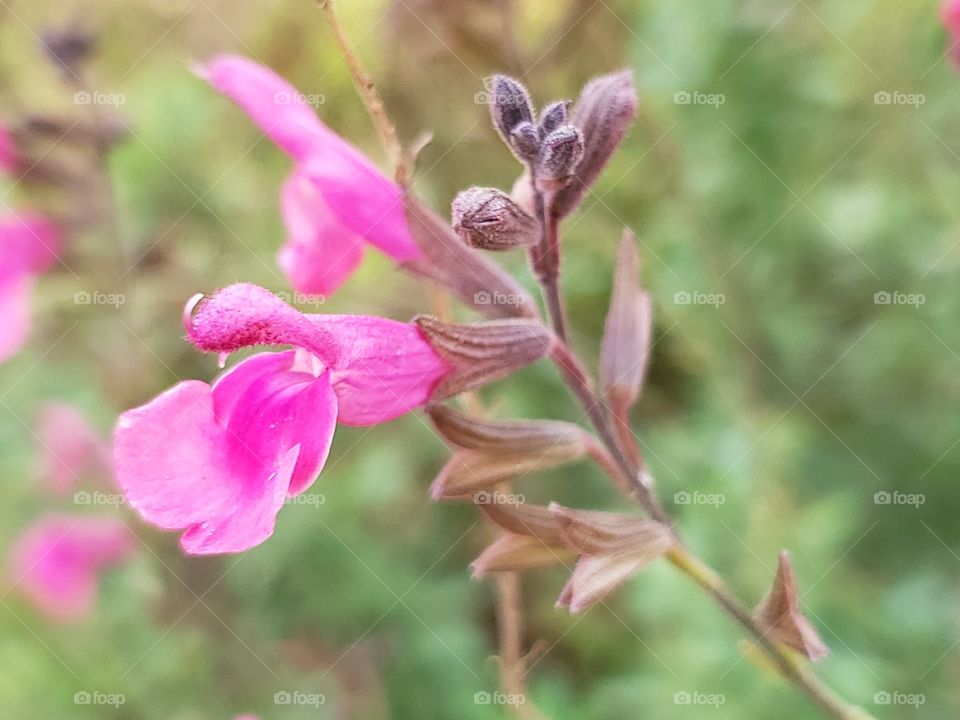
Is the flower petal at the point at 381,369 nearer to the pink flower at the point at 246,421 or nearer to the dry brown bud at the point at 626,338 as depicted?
the pink flower at the point at 246,421

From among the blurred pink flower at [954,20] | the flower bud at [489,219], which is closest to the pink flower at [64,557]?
the flower bud at [489,219]

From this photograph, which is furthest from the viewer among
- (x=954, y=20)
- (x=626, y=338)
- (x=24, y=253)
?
(x=24, y=253)

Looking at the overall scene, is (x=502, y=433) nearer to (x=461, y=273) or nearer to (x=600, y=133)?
(x=461, y=273)

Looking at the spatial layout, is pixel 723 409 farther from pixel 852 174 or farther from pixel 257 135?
pixel 257 135

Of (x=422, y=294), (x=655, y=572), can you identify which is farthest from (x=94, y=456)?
(x=655, y=572)

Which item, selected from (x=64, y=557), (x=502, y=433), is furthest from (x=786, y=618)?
(x=64, y=557)

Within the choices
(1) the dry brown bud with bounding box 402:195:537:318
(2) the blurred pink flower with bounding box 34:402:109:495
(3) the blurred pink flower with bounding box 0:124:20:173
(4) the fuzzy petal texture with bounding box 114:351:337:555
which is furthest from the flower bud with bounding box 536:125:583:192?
(2) the blurred pink flower with bounding box 34:402:109:495

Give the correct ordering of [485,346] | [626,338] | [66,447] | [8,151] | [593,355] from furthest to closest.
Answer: [593,355], [66,447], [8,151], [626,338], [485,346]
